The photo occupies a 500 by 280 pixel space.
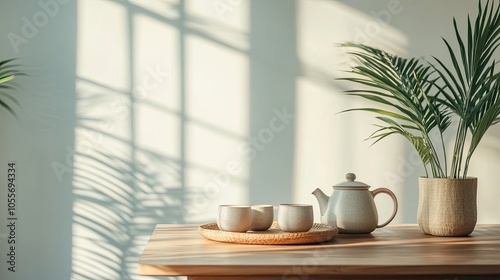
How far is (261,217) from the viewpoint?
7.50 feet

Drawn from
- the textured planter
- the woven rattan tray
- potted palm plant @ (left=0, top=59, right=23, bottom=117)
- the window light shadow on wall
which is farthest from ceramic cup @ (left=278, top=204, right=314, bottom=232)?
potted palm plant @ (left=0, top=59, right=23, bottom=117)

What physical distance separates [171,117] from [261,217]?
43.7 inches

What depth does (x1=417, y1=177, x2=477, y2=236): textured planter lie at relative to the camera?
2371mm

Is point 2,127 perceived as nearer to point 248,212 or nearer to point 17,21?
point 17,21

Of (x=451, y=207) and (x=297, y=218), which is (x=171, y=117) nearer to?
(x=297, y=218)

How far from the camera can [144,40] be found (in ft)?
10.7

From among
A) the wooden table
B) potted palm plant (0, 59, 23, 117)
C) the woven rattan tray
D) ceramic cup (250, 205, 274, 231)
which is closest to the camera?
the wooden table

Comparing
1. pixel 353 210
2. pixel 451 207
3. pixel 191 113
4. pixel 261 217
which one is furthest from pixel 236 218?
pixel 191 113

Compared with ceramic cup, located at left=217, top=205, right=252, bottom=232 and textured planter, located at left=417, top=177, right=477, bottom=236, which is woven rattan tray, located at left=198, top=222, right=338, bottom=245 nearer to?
ceramic cup, located at left=217, top=205, right=252, bottom=232

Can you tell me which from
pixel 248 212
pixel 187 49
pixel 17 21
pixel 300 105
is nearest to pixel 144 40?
pixel 187 49

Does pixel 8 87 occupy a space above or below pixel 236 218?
above

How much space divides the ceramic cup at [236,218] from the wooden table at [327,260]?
7 centimetres

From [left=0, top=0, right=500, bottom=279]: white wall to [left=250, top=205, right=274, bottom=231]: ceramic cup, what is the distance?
3.30ft

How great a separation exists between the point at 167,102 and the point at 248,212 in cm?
118
